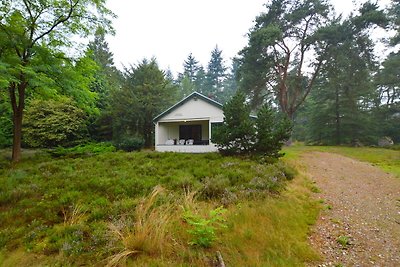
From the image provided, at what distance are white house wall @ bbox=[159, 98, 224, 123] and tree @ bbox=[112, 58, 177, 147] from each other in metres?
2.87

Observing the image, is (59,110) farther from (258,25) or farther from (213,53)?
(213,53)

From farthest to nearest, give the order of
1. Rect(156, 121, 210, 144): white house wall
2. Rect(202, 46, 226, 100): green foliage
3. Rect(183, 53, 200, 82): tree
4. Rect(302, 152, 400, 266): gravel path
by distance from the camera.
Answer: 1. Rect(183, 53, 200, 82): tree
2. Rect(202, 46, 226, 100): green foliage
3. Rect(156, 121, 210, 144): white house wall
4. Rect(302, 152, 400, 266): gravel path

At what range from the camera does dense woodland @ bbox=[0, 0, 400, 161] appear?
10023mm

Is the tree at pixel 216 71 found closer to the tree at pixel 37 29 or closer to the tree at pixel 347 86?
the tree at pixel 347 86

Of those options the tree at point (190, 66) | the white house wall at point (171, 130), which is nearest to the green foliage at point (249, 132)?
the white house wall at point (171, 130)

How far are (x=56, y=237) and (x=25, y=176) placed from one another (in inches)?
198

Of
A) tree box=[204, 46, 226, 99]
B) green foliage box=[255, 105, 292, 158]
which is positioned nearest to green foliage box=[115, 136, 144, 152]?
green foliage box=[255, 105, 292, 158]

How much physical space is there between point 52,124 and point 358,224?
56.2ft

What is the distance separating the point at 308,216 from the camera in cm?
481

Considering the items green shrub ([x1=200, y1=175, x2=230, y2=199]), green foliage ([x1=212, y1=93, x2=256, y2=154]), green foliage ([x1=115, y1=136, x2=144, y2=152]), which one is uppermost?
green foliage ([x1=212, y1=93, x2=256, y2=154])

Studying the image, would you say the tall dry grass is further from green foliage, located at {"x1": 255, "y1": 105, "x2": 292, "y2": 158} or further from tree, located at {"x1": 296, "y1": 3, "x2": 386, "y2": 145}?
tree, located at {"x1": 296, "y1": 3, "x2": 386, "y2": 145}

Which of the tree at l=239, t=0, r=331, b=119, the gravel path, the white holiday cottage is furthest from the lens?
the tree at l=239, t=0, r=331, b=119

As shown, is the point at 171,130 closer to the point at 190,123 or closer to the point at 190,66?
the point at 190,123

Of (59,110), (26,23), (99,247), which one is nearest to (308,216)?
(99,247)
